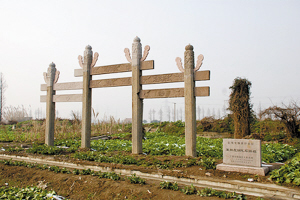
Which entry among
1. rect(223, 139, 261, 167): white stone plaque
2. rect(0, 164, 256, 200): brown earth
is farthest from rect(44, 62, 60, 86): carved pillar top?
rect(223, 139, 261, 167): white stone plaque

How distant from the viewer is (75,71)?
10.3 m

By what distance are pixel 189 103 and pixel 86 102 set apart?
455 cm

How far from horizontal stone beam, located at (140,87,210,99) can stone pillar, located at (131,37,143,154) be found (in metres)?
0.27

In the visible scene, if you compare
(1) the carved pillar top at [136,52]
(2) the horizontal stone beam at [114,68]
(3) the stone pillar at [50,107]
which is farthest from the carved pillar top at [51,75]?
(1) the carved pillar top at [136,52]

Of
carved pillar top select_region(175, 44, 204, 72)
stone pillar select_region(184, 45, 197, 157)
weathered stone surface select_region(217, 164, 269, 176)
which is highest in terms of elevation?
carved pillar top select_region(175, 44, 204, 72)

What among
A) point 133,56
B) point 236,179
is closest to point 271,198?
point 236,179

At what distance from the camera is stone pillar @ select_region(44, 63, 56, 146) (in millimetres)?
10938

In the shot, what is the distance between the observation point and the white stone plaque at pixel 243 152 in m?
5.43

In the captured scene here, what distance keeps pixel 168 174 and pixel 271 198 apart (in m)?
2.18

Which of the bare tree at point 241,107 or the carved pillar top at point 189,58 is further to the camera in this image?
the bare tree at point 241,107

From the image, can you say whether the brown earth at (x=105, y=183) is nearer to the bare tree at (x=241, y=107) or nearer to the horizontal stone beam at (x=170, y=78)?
the horizontal stone beam at (x=170, y=78)

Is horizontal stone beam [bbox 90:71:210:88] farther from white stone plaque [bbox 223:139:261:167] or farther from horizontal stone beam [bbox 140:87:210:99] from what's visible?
white stone plaque [bbox 223:139:261:167]

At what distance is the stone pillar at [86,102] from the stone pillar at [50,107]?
6.81 ft

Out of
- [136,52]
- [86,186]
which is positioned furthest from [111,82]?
[86,186]
